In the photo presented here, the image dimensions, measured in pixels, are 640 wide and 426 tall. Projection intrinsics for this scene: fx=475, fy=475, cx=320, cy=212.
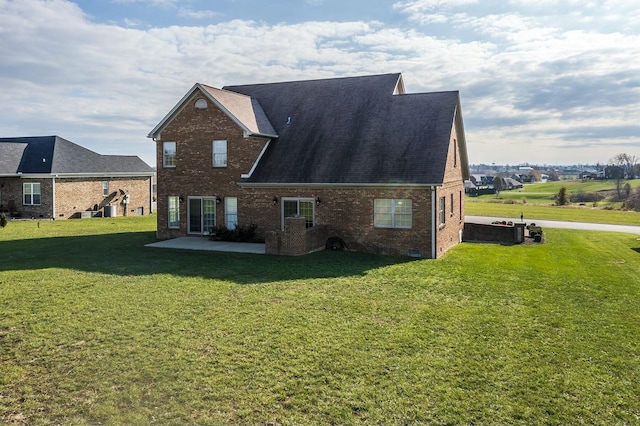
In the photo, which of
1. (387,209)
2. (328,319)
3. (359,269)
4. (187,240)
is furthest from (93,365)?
(187,240)

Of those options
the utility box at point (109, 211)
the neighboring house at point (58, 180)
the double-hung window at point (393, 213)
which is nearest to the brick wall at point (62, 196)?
the neighboring house at point (58, 180)

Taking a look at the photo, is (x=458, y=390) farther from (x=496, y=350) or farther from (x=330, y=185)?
(x=330, y=185)

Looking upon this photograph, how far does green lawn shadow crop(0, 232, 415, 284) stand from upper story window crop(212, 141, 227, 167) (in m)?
5.50

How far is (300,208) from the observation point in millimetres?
22875

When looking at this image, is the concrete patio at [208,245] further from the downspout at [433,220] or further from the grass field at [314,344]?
the downspout at [433,220]

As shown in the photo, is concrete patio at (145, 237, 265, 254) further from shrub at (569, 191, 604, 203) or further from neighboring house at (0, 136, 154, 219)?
shrub at (569, 191, 604, 203)

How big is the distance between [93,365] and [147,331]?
5.89 ft

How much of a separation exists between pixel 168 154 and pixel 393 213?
505 inches

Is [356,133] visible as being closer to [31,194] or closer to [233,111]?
[233,111]

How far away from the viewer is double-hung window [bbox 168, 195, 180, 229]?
2583 cm

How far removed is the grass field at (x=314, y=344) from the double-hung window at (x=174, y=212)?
8068mm

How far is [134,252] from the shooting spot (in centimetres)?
2072

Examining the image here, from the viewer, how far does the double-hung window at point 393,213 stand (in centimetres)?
2044

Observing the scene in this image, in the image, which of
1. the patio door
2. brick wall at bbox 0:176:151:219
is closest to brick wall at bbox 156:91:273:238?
the patio door
